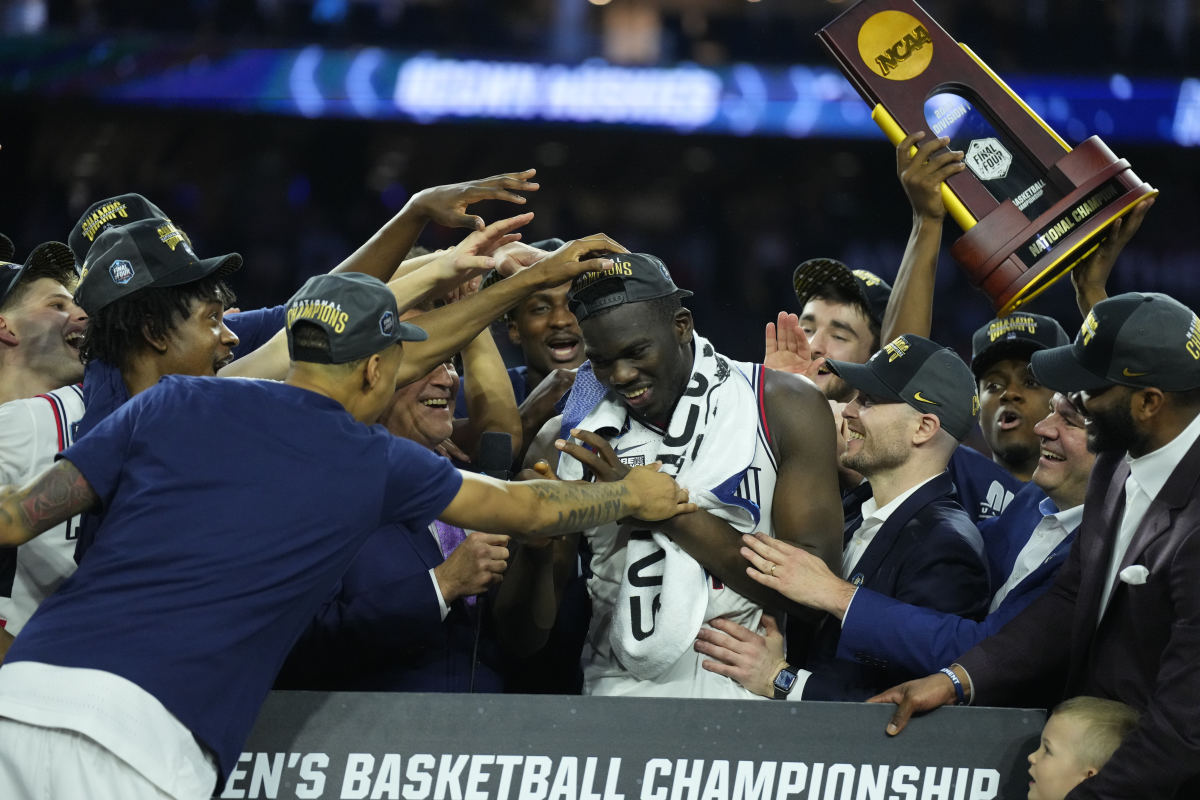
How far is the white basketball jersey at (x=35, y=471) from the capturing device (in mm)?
3041

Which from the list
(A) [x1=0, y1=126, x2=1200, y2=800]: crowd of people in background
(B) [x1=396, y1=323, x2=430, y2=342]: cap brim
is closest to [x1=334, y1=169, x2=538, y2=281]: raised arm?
(A) [x1=0, y1=126, x2=1200, y2=800]: crowd of people in background

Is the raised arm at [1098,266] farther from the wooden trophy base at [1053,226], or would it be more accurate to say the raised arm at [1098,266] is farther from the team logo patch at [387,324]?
the team logo patch at [387,324]

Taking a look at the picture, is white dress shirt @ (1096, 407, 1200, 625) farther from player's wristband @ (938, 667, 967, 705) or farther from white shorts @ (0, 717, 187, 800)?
white shorts @ (0, 717, 187, 800)

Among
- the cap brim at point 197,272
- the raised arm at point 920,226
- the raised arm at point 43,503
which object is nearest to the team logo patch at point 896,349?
the raised arm at point 920,226

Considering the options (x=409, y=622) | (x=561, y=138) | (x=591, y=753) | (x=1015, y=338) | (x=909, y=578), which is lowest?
(x=591, y=753)

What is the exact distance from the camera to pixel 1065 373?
297cm

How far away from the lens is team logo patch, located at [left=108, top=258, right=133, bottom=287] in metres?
3.11

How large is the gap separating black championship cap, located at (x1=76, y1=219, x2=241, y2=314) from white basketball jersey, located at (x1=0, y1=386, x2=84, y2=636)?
0.84 feet

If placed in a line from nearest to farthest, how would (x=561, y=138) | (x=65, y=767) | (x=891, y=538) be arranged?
(x=65, y=767) < (x=891, y=538) < (x=561, y=138)

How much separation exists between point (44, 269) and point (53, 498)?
5.42 feet

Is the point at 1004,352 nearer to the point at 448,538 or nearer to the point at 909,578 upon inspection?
the point at 909,578

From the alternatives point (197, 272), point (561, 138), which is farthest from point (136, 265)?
point (561, 138)

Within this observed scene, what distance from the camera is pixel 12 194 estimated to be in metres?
11.0

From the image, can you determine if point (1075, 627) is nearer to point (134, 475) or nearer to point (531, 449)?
point (531, 449)
